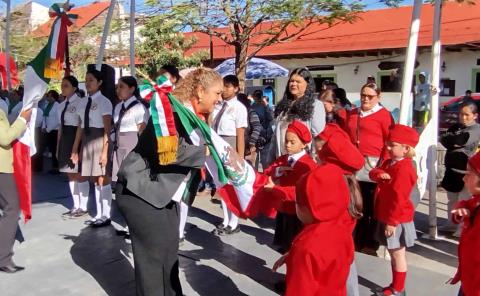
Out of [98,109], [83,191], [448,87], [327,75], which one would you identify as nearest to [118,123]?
[98,109]

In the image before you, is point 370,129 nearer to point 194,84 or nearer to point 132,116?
point 194,84

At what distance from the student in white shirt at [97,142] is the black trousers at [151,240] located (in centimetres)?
290

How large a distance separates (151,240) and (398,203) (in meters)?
1.84

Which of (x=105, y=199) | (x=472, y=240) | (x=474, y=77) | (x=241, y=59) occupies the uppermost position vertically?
(x=241, y=59)

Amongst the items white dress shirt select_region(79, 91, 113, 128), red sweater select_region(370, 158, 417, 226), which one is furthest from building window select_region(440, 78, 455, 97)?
red sweater select_region(370, 158, 417, 226)

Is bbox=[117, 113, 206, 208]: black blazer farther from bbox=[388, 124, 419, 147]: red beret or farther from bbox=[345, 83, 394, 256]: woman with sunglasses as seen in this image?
bbox=[345, 83, 394, 256]: woman with sunglasses

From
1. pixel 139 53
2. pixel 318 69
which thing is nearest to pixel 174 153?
pixel 318 69

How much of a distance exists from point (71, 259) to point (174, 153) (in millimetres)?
2600

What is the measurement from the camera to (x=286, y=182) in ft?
13.3

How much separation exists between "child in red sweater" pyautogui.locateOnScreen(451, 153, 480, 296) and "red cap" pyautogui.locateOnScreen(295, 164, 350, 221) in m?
0.65

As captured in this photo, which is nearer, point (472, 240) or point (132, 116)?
point (472, 240)

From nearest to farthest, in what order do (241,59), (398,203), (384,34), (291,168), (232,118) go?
1. (398,203)
2. (291,168)
3. (232,118)
4. (241,59)
5. (384,34)

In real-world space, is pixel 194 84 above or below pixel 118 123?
above

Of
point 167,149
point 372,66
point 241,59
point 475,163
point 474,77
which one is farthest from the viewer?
point 372,66
